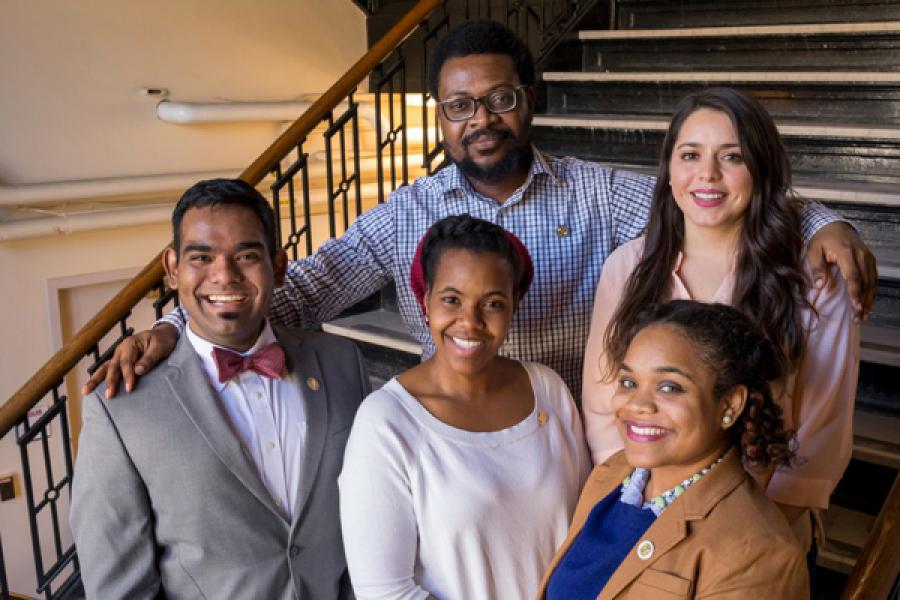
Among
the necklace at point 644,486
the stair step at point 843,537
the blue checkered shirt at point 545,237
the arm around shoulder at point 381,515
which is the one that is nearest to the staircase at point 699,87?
the stair step at point 843,537

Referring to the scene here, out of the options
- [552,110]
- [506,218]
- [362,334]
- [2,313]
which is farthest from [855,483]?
[2,313]

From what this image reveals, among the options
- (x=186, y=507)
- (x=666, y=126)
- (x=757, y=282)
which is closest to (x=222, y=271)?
(x=186, y=507)

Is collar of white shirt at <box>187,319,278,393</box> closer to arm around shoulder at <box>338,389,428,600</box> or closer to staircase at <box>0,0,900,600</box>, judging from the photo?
arm around shoulder at <box>338,389,428,600</box>

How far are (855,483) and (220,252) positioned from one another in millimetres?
1985

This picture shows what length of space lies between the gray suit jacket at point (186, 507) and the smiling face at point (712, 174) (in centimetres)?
85

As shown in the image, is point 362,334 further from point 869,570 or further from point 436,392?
point 869,570

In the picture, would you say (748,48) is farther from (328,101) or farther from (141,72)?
(141,72)

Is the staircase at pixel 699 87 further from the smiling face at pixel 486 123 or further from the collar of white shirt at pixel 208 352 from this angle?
the smiling face at pixel 486 123

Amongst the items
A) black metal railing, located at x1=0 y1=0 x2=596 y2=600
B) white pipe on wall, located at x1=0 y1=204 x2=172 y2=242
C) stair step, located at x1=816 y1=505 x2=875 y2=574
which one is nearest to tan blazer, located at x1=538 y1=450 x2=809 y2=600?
stair step, located at x1=816 y1=505 x2=875 y2=574

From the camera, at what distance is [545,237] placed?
2.09m

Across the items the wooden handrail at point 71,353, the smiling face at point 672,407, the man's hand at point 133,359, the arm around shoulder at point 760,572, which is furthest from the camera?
the wooden handrail at point 71,353

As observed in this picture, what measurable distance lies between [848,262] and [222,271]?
1.12 m

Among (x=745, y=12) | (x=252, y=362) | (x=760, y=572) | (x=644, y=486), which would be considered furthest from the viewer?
(x=745, y=12)

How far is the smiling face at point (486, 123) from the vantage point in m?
2.03
